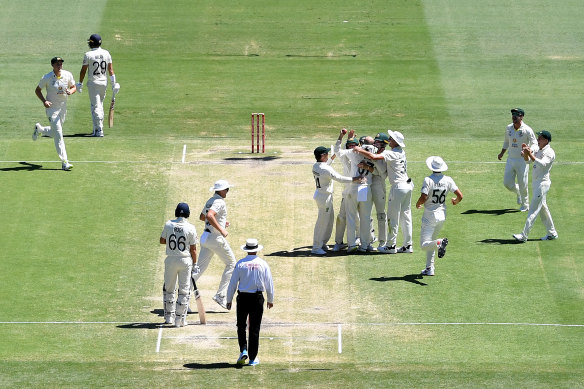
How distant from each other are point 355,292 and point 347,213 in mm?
2255

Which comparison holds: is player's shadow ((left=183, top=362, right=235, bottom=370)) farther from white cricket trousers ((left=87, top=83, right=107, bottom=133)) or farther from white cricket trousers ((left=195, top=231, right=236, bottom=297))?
white cricket trousers ((left=87, top=83, right=107, bottom=133))

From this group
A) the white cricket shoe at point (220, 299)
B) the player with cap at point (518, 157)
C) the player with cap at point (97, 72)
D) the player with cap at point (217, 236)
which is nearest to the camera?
the player with cap at point (217, 236)

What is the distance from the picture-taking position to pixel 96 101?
34.2 meters

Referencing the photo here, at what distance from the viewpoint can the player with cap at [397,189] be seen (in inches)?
1067

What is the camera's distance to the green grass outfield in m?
22.9

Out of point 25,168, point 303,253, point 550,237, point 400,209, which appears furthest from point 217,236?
point 25,168

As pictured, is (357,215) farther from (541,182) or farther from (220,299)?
(220,299)

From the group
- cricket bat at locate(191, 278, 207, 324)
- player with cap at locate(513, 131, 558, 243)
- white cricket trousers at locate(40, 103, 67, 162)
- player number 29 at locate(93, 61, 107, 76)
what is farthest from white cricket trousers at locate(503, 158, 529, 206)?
player number 29 at locate(93, 61, 107, 76)

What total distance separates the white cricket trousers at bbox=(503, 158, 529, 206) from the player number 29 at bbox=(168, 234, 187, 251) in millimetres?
9836

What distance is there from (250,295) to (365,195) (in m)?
6.03

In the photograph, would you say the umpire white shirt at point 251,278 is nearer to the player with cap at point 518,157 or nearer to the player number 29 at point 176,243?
the player number 29 at point 176,243

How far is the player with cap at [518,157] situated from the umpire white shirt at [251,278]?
380 inches

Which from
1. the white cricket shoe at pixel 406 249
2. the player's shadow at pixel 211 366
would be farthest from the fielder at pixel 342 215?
the player's shadow at pixel 211 366

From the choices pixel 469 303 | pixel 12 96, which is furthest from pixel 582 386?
pixel 12 96
